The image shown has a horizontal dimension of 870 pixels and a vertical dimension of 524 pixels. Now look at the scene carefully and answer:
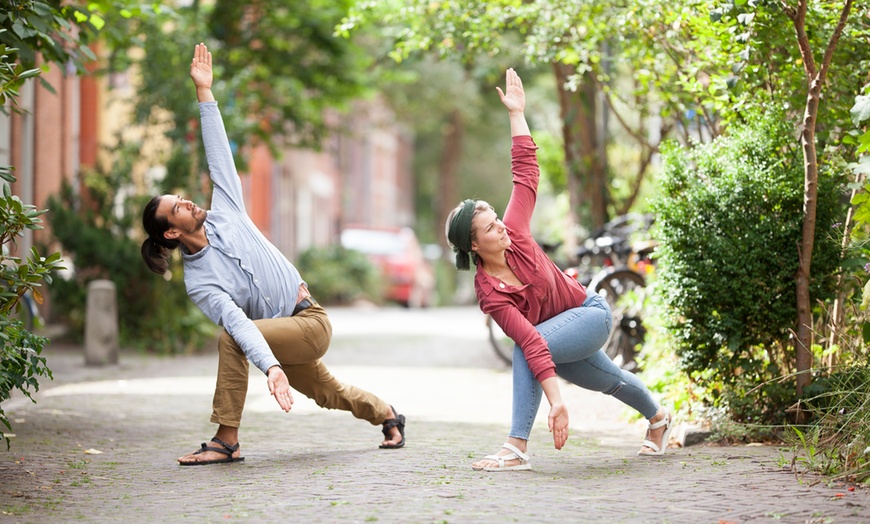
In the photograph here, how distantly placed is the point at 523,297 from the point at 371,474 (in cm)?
105

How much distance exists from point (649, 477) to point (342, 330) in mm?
12508

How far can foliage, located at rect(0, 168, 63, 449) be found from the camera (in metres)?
5.60

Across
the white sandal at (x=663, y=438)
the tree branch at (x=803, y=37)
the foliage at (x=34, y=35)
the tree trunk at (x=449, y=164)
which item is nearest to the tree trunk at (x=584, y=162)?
the foliage at (x=34, y=35)

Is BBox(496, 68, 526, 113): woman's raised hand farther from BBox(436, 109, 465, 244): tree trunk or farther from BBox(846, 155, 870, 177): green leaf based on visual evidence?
BBox(436, 109, 465, 244): tree trunk

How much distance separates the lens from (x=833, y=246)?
6.52m

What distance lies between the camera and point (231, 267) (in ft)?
19.7

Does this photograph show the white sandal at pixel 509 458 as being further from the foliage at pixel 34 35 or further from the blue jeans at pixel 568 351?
the foliage at pixel 34 35

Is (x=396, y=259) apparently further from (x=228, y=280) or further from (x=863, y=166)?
(x=863, y=166)

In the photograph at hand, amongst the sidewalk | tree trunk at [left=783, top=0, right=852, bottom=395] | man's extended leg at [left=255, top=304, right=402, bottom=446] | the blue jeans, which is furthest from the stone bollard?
tree trunk at [left=783, top=0, right=852, bottom=395]

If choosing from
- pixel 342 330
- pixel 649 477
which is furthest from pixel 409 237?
pixel 649 477

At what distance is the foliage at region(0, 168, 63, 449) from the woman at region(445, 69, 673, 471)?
6.16 ft

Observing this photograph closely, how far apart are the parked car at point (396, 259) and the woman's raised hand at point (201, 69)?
2114cm

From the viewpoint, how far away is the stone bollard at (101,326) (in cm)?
1240

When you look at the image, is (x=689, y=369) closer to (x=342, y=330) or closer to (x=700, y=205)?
(x=700, y=205)
